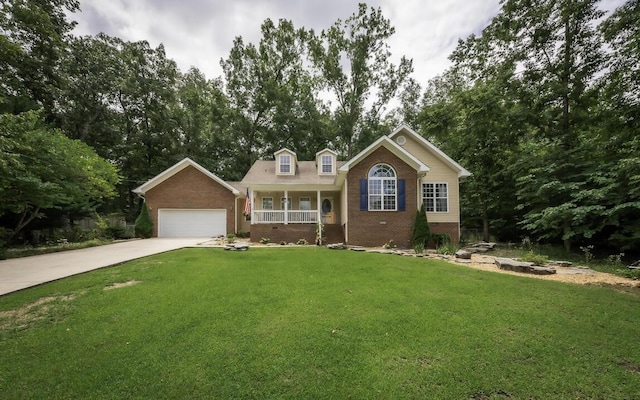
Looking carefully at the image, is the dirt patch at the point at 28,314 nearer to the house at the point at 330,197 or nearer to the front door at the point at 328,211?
the house at the point at 330,197

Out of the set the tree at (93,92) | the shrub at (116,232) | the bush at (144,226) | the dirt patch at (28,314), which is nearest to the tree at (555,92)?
the dirt patch at (28,314)

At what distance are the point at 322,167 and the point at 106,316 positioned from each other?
15.8 metres

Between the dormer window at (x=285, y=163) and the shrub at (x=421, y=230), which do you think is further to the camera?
the dormer window at (x=285, y=163)

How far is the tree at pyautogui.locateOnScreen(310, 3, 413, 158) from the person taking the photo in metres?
26.0

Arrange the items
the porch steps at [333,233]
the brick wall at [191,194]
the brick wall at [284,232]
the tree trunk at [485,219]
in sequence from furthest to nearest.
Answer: the brick wall at [191,194], the tree trunk at [485,219], the porch steps at [333,233], the brick wall at [284,232]

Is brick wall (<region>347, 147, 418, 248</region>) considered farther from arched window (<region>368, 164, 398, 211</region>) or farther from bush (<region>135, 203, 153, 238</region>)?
bush (<region>135, 203, 153, 238</region>)

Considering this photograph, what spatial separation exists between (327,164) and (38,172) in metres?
14.9

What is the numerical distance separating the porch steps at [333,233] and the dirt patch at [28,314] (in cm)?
1276

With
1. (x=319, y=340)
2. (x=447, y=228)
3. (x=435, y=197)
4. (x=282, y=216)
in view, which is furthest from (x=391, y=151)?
(x=319, y=340)

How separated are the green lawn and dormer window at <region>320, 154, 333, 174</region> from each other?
13.2 metres

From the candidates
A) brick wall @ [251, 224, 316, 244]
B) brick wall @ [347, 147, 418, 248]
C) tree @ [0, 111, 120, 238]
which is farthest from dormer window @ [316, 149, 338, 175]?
tree @ [0, 111, 120, 238]

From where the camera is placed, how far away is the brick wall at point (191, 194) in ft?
65.2

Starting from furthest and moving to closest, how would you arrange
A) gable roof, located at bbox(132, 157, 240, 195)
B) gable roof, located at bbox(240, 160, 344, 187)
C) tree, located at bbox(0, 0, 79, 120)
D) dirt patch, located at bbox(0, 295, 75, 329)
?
gable roof, located at bbox(132, 157, 240, 195) → gable roof, located at bbox(240, 160, 344, 187) → tree, located at bbox(0, 0, 79, 120) → dirt patch, located at bbox(0, 295, 75, 329)

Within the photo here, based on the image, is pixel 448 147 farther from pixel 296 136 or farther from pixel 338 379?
pixel 338 379
